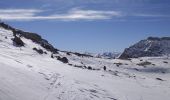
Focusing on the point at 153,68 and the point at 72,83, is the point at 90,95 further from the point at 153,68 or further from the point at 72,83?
the point at 153,68

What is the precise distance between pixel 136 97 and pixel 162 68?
185 ft

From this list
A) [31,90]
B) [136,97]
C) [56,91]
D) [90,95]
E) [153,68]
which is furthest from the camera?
[153,68]

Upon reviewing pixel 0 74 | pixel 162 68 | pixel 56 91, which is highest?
pixel 0 74

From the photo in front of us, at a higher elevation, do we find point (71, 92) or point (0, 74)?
point (0, 74)

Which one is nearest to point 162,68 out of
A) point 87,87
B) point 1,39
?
point 1,39

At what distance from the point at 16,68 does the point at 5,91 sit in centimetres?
633

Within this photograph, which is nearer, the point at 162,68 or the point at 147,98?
the point at 147,98

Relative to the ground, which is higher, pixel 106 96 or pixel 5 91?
pixel 5 91

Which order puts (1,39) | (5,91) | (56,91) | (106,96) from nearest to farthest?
(5,91) → (56,91) → (106,96) → (1,39)

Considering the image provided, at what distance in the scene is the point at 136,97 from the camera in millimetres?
27766

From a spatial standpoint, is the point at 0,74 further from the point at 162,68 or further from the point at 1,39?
the point at 162,68

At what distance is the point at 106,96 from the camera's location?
24.1 meters

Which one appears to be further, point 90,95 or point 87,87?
point 87,87

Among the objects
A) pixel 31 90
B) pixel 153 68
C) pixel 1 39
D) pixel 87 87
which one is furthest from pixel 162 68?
pixel 31 90
